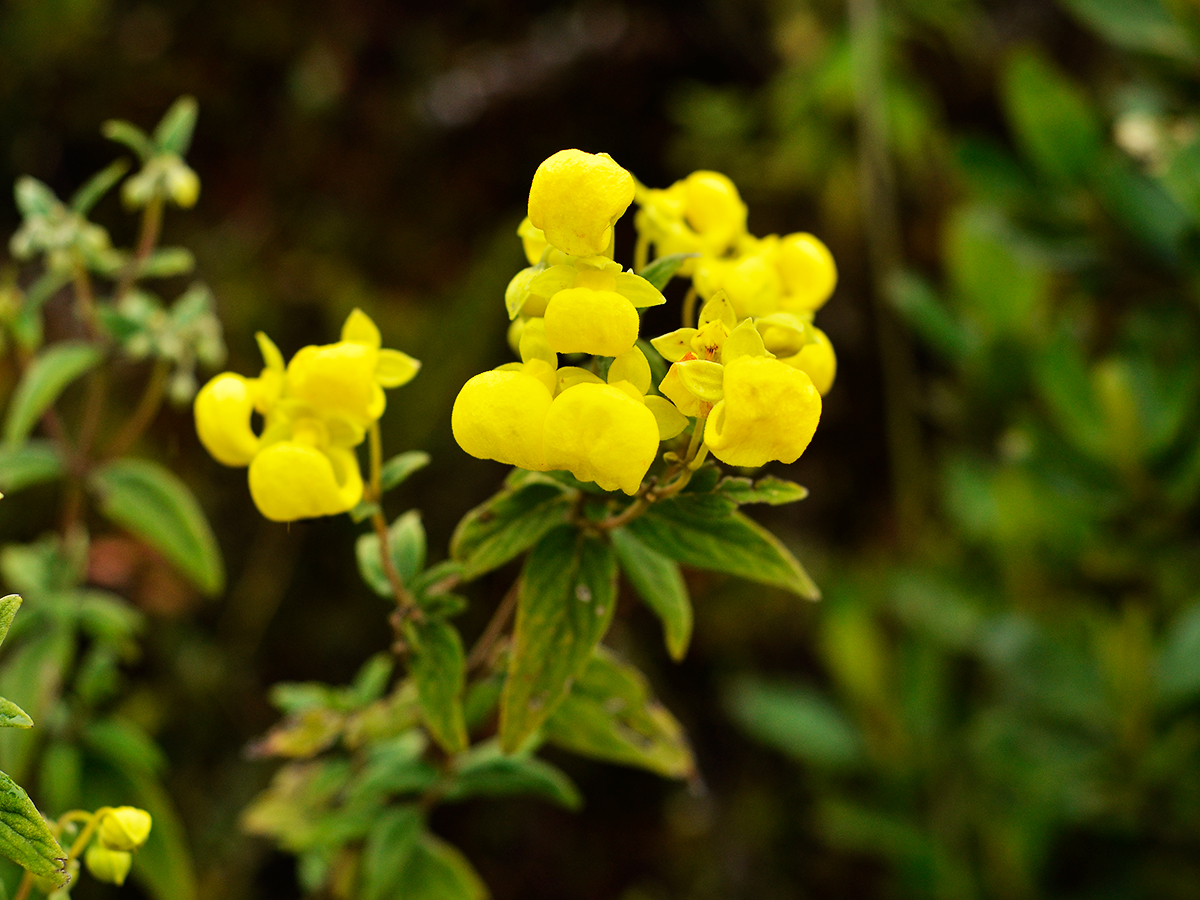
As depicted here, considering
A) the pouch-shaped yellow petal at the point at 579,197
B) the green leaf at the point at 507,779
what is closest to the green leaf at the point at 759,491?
the pouch-shaped yellow petal at the point at 579,197

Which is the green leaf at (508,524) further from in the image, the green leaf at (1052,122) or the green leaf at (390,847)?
the green leaf at (1052,122)

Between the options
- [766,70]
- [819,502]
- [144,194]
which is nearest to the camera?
[144,194]

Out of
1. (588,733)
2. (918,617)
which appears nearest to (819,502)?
(918,617)

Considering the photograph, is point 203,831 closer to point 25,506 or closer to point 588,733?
point 25,506

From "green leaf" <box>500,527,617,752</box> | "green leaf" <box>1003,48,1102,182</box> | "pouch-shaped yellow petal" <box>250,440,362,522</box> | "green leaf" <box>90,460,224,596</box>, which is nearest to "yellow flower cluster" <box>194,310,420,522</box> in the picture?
"pouch-shaped yellow petal" <box>250,440,362,522</box>

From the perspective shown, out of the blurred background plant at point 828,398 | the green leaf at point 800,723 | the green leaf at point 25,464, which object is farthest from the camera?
the green leaf at point 800,723

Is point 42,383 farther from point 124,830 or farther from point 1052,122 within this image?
point 1052,122
